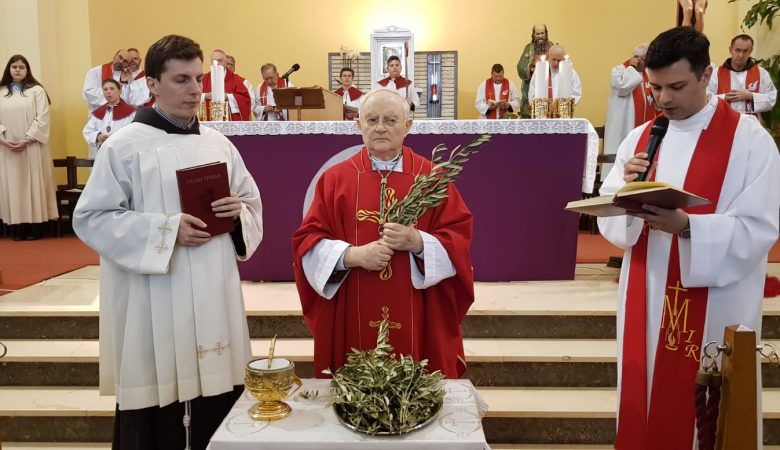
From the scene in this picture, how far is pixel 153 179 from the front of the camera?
7.64ft

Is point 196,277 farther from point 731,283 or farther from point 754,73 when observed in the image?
point 754,73

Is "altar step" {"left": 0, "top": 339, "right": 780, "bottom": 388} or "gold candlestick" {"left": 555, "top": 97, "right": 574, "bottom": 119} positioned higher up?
"gold candlestick" {"left": 555, "top": 97, "right": 574, "bottom": 119}

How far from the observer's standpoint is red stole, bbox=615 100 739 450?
2250 mm

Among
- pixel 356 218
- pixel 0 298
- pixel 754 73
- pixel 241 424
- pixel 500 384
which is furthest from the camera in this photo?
pixel 754 73

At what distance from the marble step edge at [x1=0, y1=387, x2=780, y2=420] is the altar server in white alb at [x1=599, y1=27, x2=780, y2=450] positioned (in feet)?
3.39

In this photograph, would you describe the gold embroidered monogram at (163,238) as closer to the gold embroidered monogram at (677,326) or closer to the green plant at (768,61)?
the gold embroidered monogram at (677,326)

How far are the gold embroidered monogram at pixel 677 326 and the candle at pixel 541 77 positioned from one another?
2748 mm

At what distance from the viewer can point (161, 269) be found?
2266 millimetres

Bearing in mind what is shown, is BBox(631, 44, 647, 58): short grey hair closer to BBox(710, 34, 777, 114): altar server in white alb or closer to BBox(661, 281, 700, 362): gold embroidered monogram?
BBox(710, 34, 777, 114): altar server in white alb

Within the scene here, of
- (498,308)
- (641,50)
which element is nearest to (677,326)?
(498,308)

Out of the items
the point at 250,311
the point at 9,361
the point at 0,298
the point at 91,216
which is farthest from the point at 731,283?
the point at 0,298

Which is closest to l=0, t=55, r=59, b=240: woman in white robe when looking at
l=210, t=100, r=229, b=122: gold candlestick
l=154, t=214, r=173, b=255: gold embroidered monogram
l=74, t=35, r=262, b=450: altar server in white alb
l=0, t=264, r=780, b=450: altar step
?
l=0, t=264, r=780, b=450: altar step

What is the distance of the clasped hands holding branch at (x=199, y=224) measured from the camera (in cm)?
229

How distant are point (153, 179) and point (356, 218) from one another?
77 centimetres
